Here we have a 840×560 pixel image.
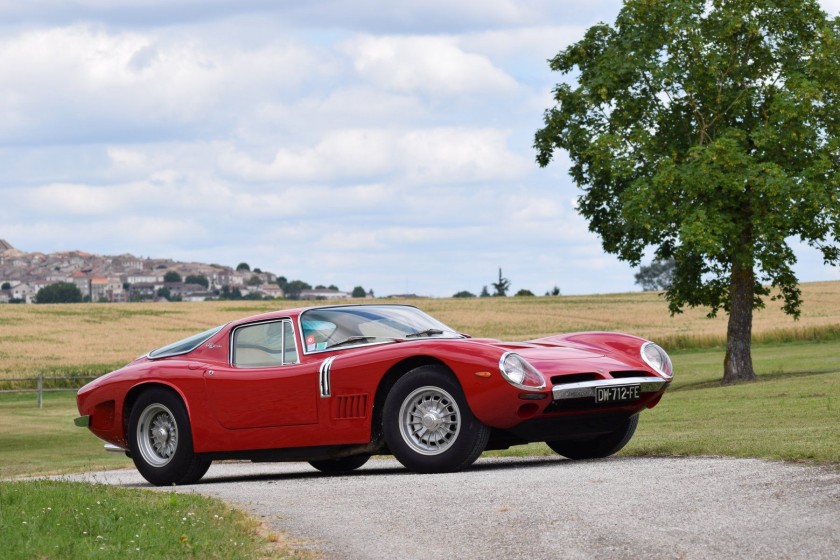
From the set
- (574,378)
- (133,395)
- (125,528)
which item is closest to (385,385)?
(574,378)

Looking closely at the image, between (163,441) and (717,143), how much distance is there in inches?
948

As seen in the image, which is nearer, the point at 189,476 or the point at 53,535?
the point at 53,535

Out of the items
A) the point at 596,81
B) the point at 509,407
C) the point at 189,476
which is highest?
the point at 596,81

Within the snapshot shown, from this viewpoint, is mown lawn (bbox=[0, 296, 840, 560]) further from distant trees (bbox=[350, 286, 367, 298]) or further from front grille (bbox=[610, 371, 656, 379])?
distant trees (bbox=[350, 286, 367, 298])

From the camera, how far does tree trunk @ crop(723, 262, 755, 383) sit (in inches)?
1404

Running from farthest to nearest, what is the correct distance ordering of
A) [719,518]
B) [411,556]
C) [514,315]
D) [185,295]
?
[185,295] → [514,315] → [719,518] → [411,556]

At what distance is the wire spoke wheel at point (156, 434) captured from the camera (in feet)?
39.3

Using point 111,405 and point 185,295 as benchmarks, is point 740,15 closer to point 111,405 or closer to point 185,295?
point 111,405

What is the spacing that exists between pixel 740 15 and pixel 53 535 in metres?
31.0

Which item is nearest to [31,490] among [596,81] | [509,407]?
[509,407]

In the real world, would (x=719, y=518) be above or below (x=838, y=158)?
below

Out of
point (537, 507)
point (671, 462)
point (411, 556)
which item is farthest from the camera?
point (671, 462)

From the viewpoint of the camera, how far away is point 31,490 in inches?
392

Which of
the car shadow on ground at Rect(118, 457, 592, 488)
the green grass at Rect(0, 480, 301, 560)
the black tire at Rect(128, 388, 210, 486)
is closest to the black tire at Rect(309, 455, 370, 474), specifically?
the car shadow on ground at Rect(118, 457, 592, 488)
